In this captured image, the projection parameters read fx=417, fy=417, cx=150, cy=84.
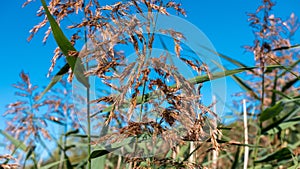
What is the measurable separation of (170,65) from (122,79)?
13 centimetres

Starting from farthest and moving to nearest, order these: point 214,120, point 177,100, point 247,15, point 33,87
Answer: point 33,87 → point 247,15 → point 214,120 → point 177,100

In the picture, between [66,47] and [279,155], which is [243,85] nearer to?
[279,155]

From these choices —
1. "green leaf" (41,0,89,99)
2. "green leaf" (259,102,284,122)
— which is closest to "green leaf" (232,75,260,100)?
"green leaf" (259,102,284,122)

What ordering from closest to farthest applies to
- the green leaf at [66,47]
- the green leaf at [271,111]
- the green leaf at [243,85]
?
the green leaf at [66,47] → the green leaf at [271,111] → the green leaf at [243,85]

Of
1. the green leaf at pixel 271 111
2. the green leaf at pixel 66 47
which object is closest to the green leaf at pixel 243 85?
the green leaf at pixel 271 111

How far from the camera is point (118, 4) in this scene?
41.8 inches

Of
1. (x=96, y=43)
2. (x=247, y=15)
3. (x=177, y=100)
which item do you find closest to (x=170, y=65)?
(x=177, y=100)

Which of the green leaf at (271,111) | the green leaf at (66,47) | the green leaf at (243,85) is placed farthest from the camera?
the green leaf at (243,85)

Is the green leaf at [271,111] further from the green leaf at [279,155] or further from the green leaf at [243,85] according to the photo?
the green leaf at [243,85]

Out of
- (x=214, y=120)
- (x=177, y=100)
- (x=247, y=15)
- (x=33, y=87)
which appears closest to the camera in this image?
(x=177, y=100)

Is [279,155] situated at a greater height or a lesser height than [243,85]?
lesser

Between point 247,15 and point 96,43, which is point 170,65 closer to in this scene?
point 96,43

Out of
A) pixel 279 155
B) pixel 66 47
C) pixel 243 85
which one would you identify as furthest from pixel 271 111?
pixel 66 47

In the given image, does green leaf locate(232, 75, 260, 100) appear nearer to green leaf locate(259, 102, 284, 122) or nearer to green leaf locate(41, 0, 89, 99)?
green leaf locate(259, 102, 284, 122)
